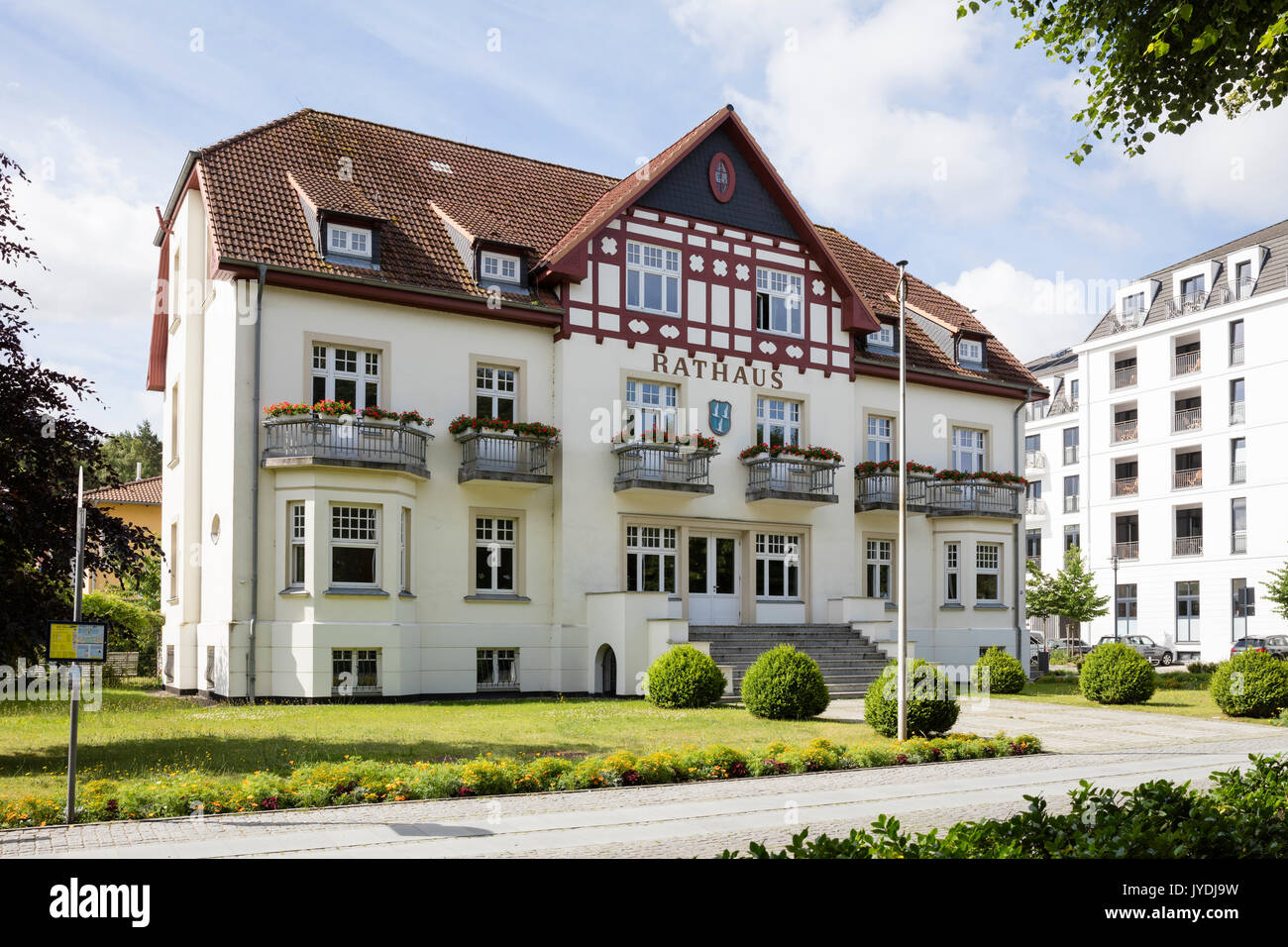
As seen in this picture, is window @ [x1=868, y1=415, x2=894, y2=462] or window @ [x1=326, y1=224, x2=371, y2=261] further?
window @ [x1=868, y1=415, x2=894, y2=462]

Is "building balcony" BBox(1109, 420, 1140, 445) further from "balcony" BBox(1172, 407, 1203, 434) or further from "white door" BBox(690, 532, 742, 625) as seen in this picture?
"white door" BBox(690, 532, 742, 625)

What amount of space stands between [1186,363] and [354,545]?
45.3 meters

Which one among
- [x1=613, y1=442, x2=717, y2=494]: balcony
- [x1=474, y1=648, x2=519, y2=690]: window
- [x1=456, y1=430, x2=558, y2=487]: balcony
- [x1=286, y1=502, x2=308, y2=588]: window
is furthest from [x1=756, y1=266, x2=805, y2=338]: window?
[x1=286, y1=502, x2=308, y2=588]: window

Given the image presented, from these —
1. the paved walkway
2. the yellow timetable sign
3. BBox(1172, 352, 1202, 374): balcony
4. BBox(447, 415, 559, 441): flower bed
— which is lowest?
the paved walkway

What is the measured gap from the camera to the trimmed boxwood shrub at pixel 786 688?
1967 cm

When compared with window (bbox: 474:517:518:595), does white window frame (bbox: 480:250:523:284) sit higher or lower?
higher

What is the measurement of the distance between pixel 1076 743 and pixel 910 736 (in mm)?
2643

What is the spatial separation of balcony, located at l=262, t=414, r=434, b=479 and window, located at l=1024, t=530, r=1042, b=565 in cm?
4861

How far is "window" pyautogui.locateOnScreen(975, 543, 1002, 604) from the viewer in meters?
33.3

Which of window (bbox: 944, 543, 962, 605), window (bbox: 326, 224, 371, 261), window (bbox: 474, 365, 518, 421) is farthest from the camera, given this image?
window (bbox: 944, 543, 962, 605)

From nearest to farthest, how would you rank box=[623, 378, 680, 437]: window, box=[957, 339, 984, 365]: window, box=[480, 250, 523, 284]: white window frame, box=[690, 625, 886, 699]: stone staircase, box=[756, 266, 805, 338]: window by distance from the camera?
box=[690, 625, 886, 699]: stone staircase, box=[480, 250, 523, 284]: white window frame, box=[623, 378, 680, 437]: window, box=[756, 266, 805, 338]: window, box=[957, 339, 984, 365]: window

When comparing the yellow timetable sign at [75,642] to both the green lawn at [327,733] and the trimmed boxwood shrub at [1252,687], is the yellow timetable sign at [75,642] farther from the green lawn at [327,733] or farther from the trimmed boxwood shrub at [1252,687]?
the trimmed boxwood shrub at [1252,687]

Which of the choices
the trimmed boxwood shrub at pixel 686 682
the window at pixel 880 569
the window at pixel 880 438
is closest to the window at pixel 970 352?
the window at pixel 880 438

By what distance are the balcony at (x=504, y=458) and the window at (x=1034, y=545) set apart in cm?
4517
